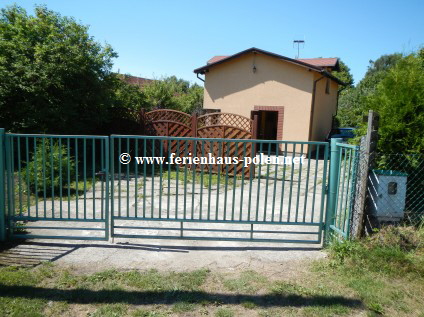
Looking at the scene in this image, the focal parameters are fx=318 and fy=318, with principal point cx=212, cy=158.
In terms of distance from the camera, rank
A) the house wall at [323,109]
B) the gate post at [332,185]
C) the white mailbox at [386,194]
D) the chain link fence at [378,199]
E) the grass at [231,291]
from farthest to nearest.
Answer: the house wall at [323,109], the gate post at [332,185], the white mailbox at [386,194], the chain link fence at [378,199], the grass at [231,291]

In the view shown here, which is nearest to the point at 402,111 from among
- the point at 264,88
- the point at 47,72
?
the point at 47,72

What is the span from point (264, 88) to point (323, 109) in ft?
12.6

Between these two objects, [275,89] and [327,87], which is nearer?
[275,89]

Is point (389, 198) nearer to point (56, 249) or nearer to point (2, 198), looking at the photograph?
point (56, 249)

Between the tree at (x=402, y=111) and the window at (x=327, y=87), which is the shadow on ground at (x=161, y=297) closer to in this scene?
the tree at (x=402, y=111)

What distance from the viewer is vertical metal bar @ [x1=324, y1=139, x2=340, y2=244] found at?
14.1 ft

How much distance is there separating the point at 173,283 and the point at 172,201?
10.7 ft

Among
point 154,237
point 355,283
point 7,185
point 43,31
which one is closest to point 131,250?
point 154,237

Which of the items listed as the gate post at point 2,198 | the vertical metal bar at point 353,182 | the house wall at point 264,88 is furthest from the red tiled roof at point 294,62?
the gate post at point 2,198

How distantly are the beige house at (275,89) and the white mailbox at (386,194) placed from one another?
1106 centimetres

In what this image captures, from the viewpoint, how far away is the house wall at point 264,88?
15.0m

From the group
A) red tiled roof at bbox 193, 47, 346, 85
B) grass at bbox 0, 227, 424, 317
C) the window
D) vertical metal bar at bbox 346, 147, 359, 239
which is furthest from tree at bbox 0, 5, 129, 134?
the window

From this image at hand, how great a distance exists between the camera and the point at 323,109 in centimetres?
1727

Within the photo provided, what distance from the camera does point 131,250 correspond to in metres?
4.21
